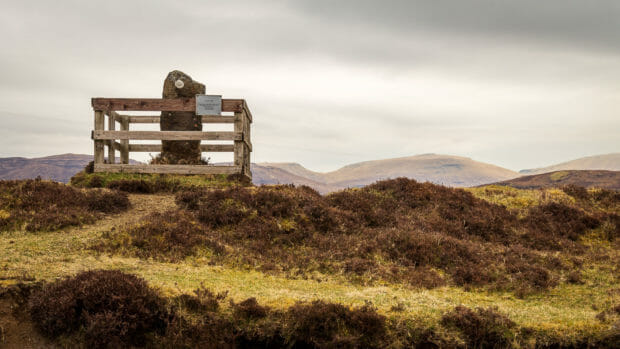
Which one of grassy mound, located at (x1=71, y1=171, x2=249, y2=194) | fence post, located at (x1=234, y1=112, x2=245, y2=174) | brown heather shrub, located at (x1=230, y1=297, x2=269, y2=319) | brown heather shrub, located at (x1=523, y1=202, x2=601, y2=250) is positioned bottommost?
brown heather shrub, located at (x1=230, y1=297, x2=269, y2=319)

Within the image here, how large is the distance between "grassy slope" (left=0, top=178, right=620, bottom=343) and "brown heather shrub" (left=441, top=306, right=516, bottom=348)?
30 centimetres

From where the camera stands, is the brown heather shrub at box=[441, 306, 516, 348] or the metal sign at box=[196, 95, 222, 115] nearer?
the brown heather shrub at box=[441, 306, 516, 348]

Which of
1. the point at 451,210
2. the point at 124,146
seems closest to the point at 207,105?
the point at 124,146

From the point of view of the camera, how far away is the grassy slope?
7.32 m

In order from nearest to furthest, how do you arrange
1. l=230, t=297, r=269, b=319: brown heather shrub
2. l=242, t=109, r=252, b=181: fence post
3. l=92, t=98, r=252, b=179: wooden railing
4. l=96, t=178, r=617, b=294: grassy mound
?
l=230, t=297, r=269, b=319: brown heather shrub → l=96, t=178, r=617, b=294: grassy mound → l=92, t=98, r=252, b=179: wooden railing → l=242, t=109, r=252, b=181: fence post

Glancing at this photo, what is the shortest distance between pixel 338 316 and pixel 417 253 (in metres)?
5.03

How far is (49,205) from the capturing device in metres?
13.1

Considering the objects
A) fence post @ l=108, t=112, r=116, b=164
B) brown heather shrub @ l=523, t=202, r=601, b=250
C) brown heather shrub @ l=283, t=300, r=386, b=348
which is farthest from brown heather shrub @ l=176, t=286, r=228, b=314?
fence post @ l=108, t=112, r=116, b=164

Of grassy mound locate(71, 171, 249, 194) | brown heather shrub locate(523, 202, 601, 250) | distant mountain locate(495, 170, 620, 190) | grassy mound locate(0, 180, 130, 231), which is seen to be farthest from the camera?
distant mountain locate(495, 170, 620, 190)

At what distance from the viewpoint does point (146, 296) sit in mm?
7062

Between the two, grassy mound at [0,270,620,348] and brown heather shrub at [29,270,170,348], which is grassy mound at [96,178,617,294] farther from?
brown heather shrub at [29,270,170,348]

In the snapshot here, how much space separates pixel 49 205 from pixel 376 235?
32.8ft

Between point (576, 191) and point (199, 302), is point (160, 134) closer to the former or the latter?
point (199, 302)

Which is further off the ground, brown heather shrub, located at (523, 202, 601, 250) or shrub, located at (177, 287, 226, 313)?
brown heather shrub, located at (523, 202, 601, 250)
